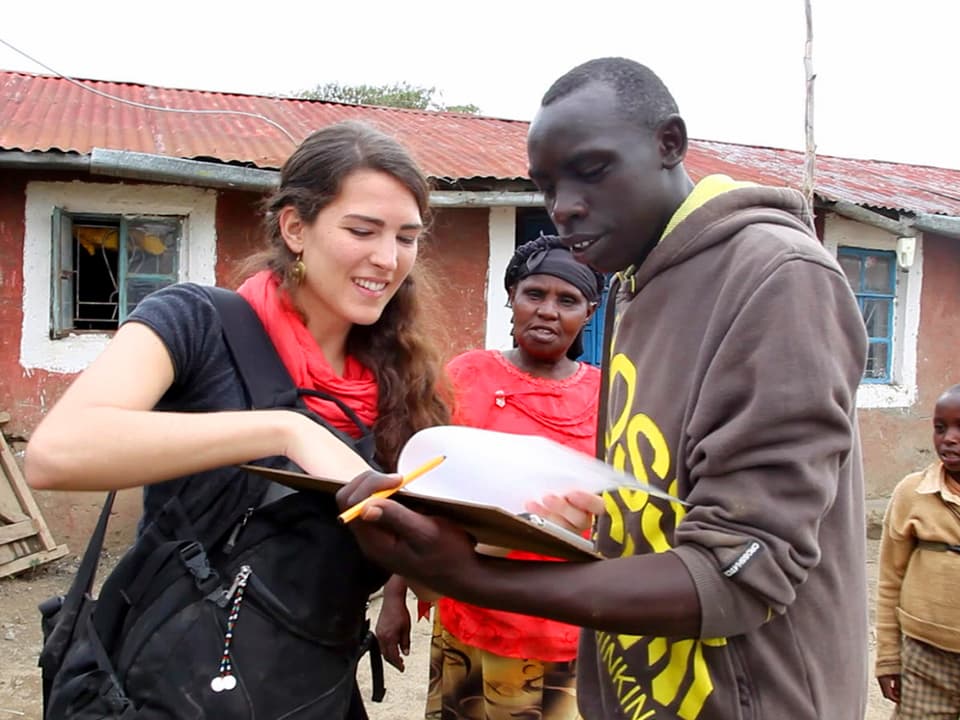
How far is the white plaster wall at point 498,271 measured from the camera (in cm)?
684

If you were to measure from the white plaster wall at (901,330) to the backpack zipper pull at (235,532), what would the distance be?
7971mm

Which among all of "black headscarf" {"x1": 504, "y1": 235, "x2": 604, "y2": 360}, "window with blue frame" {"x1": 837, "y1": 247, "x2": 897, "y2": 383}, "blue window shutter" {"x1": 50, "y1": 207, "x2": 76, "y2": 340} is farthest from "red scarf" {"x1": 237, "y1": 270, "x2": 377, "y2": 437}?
"window with blue frame" {"x1": 837, "y1": 247, "x2": 897, "y2": 383}

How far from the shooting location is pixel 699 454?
1013 mm

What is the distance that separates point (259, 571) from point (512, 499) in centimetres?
56

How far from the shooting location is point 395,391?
1715 mm

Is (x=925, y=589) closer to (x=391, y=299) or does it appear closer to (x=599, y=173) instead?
(x=391, y=299)

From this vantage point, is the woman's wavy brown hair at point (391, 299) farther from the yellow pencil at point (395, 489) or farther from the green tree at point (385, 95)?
the green tree at point (385, 95)

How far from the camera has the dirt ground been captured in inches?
153

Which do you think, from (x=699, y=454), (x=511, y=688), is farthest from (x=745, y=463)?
(x=511, y=688)

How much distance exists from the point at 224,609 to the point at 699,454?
2.68 feet

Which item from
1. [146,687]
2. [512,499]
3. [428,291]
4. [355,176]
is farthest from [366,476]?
[428,291]

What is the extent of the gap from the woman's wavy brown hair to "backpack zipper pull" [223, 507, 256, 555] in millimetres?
317

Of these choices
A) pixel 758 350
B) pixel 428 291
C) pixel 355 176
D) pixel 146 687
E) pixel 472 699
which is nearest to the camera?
pixel 758 350

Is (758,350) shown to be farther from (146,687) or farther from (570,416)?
(570,416)
